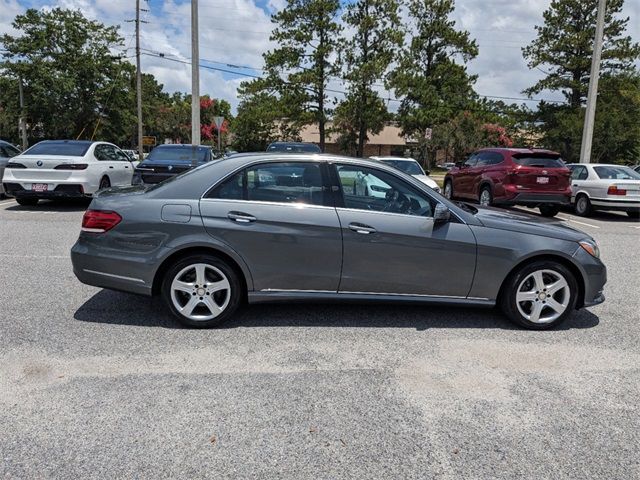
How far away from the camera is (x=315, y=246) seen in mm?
4453

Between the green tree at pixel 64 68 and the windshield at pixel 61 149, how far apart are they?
28188 millimetres

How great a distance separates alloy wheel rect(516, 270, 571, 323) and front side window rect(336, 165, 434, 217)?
3.57 ft

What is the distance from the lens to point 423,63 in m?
44.5

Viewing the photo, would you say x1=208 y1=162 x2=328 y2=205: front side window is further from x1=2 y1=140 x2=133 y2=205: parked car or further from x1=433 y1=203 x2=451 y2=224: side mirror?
x1=2 y1=140 x2=133 y2=205: parked car

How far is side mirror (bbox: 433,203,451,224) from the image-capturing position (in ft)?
14.7

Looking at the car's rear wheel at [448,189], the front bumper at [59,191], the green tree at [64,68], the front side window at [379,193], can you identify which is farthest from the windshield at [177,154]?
the green tree at [64,68]

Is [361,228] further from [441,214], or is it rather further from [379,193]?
[441,214]

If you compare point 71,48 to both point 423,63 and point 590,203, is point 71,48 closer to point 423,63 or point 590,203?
point 423,63

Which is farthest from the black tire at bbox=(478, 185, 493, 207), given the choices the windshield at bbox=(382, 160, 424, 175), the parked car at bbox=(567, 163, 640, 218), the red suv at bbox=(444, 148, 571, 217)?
the parked car at bbox=(567, 163, 640, 218)

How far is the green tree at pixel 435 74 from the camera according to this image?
1636 inches

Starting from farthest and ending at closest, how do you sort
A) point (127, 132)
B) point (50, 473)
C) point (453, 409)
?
1. point (127, 132)
2. point (453, 409)
3. point (50, 473)

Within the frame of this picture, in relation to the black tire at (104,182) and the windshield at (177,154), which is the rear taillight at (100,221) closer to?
the black tire at (104,182)

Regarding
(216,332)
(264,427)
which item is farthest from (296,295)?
(264,427)

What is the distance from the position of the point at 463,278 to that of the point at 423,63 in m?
43.3
